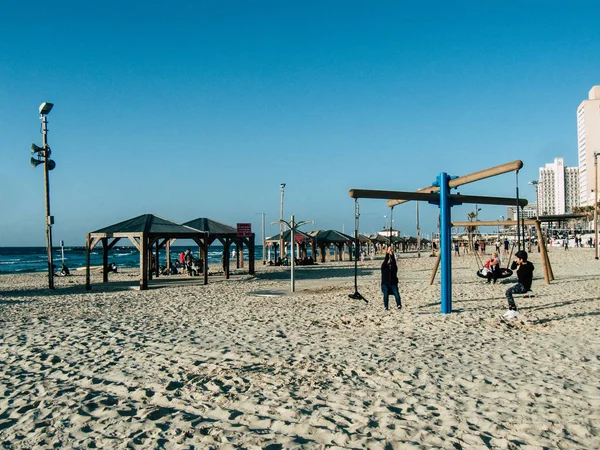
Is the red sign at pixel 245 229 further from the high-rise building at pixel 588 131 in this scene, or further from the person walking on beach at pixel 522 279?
the high-rise building at pixel 588 131

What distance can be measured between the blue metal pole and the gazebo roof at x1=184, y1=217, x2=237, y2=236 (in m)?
11.4

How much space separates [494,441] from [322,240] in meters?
27.8

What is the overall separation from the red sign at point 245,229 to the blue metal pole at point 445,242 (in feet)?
40.4

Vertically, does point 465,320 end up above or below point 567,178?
below

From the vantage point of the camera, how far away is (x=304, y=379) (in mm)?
4875

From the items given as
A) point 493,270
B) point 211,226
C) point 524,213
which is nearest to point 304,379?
point 493,270

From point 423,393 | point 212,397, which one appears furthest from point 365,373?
point 212,397

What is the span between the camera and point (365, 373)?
16.6 feet

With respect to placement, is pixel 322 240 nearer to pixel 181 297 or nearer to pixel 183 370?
pixel 181 297

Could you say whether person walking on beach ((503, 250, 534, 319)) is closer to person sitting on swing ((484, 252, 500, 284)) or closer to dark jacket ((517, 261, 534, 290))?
dark jacket ((517, 261, 534, 290))

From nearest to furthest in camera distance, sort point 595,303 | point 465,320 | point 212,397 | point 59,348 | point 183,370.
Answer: point 212,397, point 183,370, point 59,348, point 465,320, point 595,303

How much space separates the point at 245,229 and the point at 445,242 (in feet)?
42.4

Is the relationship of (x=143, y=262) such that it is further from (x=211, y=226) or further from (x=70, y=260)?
(x=70, y=260)

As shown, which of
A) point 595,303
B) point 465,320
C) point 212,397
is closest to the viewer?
point 212,397
